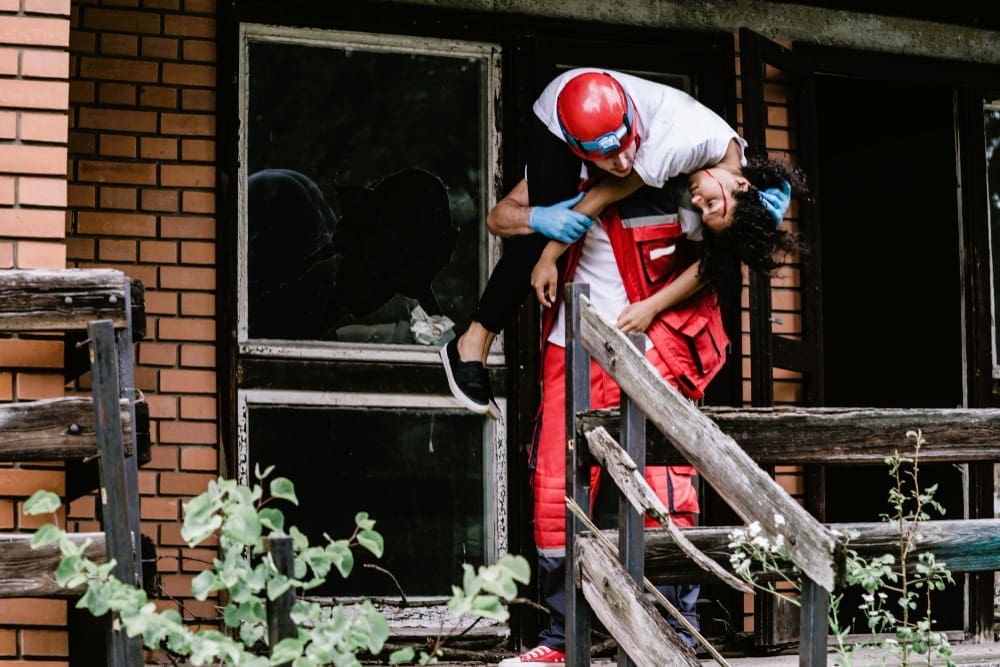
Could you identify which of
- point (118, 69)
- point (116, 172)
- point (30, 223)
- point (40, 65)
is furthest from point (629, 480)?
point (118, 69)

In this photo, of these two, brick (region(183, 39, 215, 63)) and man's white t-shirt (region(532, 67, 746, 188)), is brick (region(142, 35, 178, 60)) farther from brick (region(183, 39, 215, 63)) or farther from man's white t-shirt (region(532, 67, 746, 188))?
man's white t-shirt (region(532, 67, 746, 188))

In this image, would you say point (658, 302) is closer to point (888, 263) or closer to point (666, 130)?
point (666, 130)

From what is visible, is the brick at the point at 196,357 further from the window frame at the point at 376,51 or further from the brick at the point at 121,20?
the brick at the point at 121,20

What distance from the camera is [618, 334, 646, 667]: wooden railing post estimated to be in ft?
12.8

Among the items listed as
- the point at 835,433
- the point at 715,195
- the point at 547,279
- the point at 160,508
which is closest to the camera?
the point at 835,433

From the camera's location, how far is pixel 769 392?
5.73 meters

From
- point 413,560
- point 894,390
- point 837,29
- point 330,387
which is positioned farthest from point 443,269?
point 894,390

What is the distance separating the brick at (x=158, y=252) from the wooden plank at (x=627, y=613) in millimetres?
2104

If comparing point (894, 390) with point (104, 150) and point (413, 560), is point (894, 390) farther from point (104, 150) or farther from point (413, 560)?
point (104, 150)

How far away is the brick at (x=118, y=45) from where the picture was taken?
5406 mm

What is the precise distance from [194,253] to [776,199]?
2.20 metres

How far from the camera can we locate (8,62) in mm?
3992

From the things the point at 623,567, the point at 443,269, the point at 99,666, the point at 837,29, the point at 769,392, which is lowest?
the point at 99,666

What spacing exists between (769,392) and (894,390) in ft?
8.30
